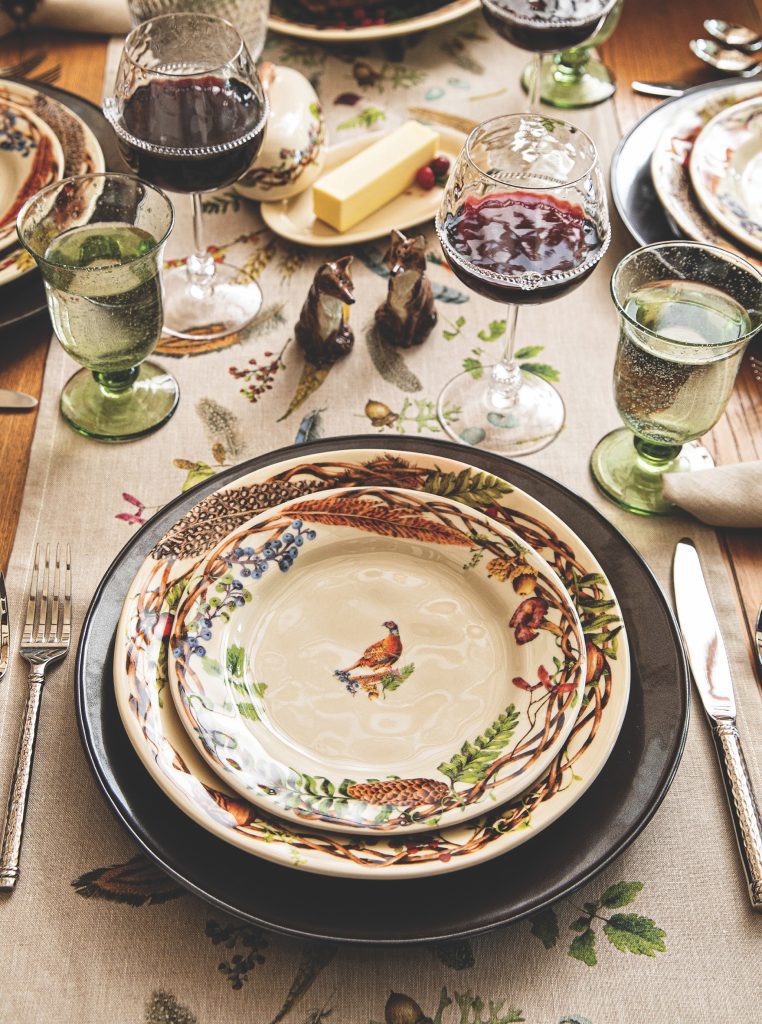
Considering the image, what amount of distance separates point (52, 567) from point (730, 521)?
658mm

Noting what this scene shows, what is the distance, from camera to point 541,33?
1.26 m

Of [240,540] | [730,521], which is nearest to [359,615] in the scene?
[240,540]

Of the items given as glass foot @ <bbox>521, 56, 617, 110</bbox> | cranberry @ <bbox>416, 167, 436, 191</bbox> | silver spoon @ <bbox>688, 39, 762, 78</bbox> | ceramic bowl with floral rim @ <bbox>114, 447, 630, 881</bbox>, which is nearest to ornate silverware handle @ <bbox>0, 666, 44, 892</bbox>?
ceramic bowl with floral rim @ <bbox>114, 447, 630, 881</bbox>

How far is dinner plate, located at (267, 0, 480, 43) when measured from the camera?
1.48 m

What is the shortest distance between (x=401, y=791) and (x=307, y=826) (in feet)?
0.25

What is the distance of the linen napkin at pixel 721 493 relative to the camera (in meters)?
0.98

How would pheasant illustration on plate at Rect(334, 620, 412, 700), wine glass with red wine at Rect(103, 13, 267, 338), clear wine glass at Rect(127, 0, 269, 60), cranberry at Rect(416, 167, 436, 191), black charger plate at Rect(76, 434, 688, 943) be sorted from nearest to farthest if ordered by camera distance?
black charger plate at Rect(76, 434, 688, 943)
pheasant illustration on plate at Rect(334, 620, 412, 700)
wine glass with red wine at Rect(103, 13, 267, 338)
cranberry at Rect(416, 167, 436, 191)
clear wine glass at Rect(127, 0, 269, 60)

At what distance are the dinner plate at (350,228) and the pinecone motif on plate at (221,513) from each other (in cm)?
47

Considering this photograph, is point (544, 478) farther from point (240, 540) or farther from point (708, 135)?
point (708, 135)

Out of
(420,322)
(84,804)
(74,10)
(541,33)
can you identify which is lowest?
(84,804)

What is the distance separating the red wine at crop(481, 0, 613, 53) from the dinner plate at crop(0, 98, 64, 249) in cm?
59

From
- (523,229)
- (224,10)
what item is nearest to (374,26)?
(224,10)

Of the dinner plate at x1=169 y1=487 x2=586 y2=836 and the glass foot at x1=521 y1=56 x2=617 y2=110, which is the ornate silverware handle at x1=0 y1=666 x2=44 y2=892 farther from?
the glass foot at x1=521 y1=56 x2=617 y2=110

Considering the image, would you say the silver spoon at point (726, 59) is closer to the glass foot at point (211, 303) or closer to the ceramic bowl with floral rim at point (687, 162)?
the ceramic bowl with floral rim at point (687, 162)
